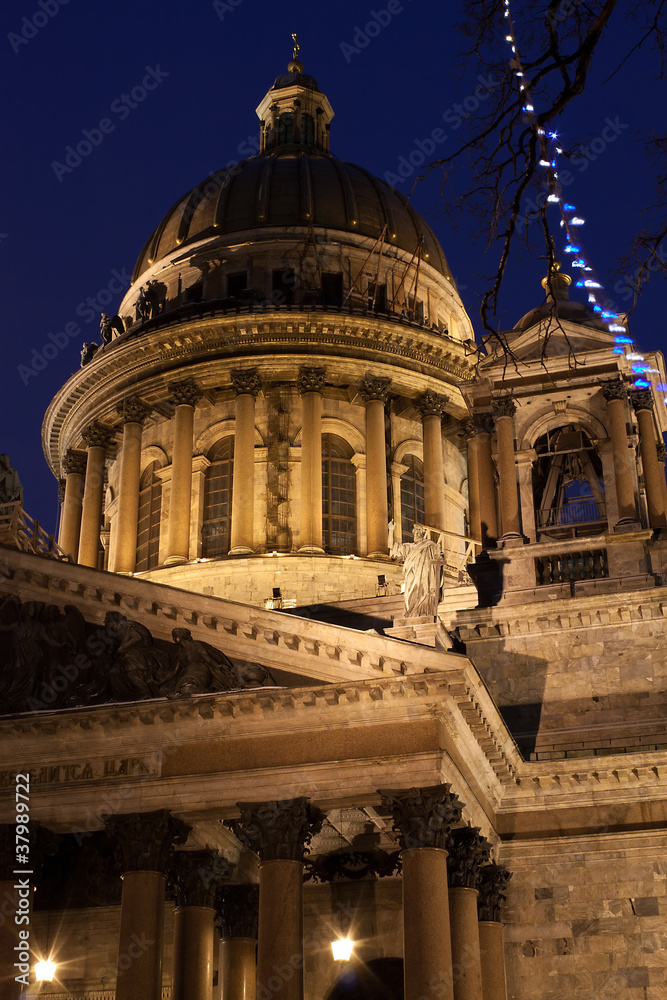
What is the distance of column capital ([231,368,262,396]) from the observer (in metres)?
42.2

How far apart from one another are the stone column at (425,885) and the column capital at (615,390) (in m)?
12.7

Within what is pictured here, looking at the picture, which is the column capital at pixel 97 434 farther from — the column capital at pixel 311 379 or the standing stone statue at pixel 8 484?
the standing stone statue at pixel 8 484

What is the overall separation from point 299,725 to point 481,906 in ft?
17.2

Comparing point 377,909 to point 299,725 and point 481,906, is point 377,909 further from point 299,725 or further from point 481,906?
point 299,725

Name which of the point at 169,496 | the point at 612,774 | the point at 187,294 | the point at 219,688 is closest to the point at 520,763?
the point at 612,774

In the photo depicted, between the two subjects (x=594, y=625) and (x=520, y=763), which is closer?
(x=520, y=763)

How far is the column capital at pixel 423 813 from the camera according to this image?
20797 mm

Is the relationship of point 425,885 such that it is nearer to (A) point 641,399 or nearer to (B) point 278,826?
Result: (B) point 278,826

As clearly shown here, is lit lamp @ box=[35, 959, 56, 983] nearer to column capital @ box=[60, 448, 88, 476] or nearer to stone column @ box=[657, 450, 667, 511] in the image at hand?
stone column @ box=[657, 450, 667, 511]

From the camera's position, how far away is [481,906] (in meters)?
24.0

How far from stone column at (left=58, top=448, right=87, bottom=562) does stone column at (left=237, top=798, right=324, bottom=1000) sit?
2527 cm

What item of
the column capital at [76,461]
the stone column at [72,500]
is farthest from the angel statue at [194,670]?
the column capital at [76,461]

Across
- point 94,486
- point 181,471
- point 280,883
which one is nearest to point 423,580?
point 280,883

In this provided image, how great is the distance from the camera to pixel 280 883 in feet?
68.6
